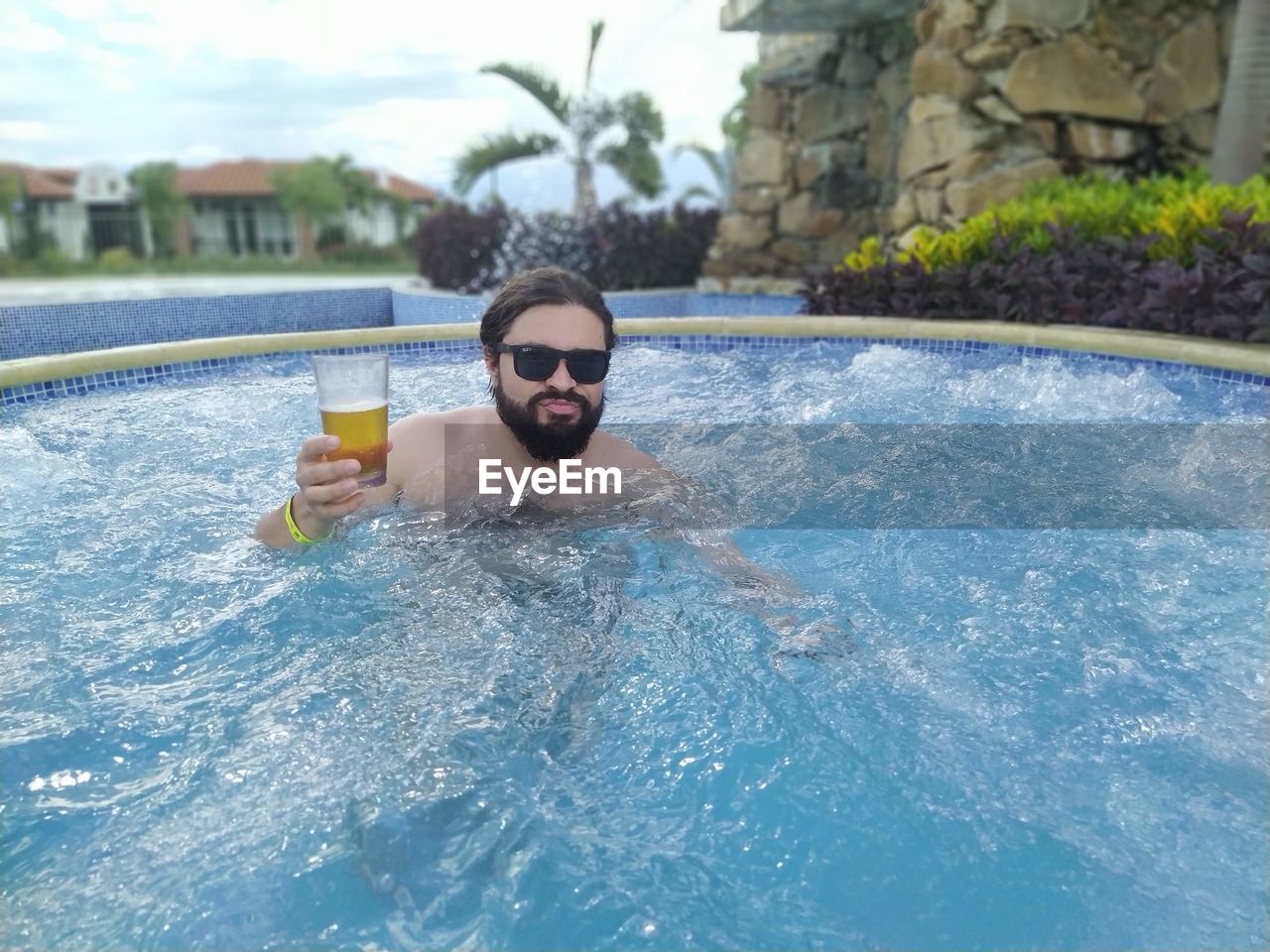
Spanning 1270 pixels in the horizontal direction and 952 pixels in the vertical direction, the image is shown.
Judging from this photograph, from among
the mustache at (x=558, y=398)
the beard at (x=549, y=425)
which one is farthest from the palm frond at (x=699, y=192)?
the mustache at (x=558, y=398)

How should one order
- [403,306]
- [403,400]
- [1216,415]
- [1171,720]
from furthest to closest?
[403,306] → [403,400] → [1216,415] → [1171,720]

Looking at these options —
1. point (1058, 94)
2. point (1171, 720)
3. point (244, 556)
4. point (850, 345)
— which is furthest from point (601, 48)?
point (1171, 720)

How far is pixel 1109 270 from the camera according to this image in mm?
6398

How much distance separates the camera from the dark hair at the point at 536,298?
2602mm

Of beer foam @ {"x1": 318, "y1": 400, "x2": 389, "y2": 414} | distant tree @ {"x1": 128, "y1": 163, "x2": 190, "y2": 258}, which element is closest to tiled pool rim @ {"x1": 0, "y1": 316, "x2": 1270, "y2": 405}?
beer foam @ {"x1": 318, "y1": 400, "x2": 389, "y2": 414}

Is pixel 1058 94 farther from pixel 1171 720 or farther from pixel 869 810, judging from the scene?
pixel 869 810

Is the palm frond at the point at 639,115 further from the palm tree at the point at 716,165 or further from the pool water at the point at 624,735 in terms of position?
the pool water at the point at 624,735

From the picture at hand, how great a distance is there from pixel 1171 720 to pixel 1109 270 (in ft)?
16.5

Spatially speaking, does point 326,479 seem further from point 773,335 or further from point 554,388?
point 773,335

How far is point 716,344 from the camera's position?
691 centimetres

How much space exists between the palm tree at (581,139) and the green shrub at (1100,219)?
9909 millimetres

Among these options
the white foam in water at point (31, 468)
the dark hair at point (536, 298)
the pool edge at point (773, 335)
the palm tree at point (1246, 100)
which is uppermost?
the palm tree at point (1246, 100)

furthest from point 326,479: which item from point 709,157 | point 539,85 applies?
point 709,157

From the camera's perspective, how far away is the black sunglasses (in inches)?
98.5
